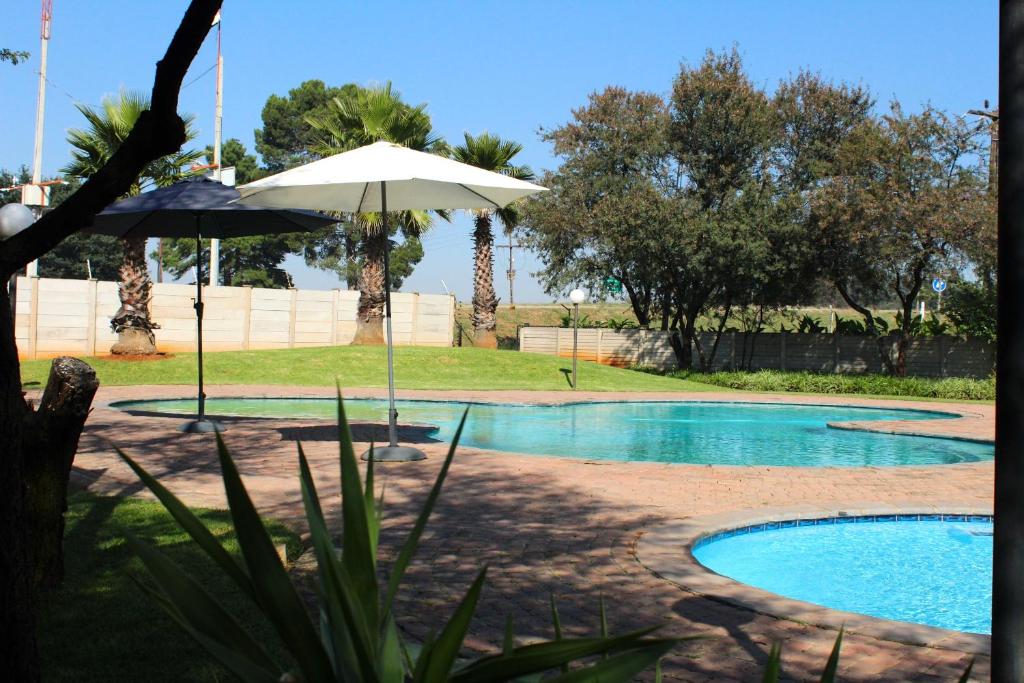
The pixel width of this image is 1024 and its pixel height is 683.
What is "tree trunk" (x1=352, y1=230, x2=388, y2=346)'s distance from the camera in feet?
97.2

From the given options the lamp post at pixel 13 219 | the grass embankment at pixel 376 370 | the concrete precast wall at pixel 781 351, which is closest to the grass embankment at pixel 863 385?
the grass embankment at pixel 376 370

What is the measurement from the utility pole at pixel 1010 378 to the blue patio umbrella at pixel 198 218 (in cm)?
944

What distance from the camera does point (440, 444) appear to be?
39.1ft

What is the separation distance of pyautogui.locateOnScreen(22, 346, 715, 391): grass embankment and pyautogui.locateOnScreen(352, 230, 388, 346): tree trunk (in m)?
2.72

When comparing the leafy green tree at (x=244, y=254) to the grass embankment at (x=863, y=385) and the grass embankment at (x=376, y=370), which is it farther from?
the grass embankment at (x=863, y=385)

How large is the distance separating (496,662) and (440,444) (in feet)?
33.8

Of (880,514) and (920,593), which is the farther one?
(880,514)

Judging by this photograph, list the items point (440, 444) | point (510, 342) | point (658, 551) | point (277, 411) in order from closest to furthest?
point (658, 551), point (440, 444), point (277, 411), point (510, 342)

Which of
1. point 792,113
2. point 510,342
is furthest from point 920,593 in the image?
point 510,342

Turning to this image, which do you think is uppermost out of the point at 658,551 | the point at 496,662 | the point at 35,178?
the point at 35,178

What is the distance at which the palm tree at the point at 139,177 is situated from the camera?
21.0 metres

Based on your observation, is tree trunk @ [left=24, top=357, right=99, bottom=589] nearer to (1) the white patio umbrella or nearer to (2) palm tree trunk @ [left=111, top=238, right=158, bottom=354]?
(1) the white patio umbrella

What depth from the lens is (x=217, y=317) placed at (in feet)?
97.4

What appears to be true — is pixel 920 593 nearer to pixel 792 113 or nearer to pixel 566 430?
pixel 566 430
